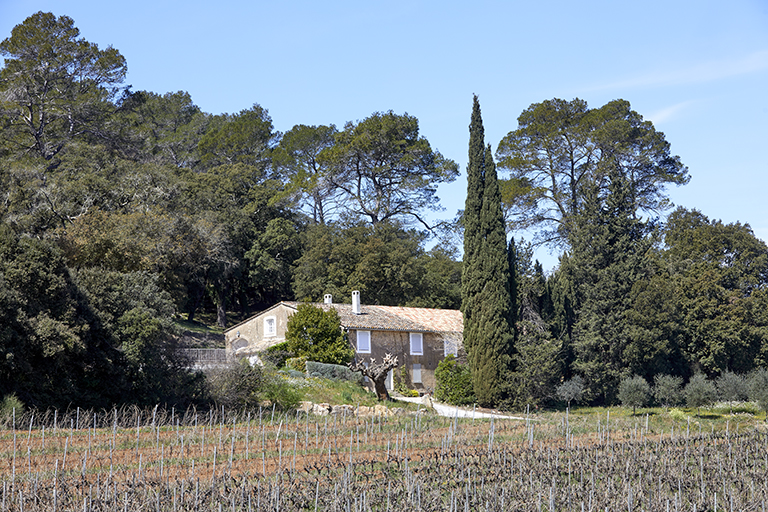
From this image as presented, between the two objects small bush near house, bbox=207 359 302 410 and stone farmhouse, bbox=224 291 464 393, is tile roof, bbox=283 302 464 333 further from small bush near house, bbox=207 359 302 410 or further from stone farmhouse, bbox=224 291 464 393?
small bush near house, bbox=207 359 302 410

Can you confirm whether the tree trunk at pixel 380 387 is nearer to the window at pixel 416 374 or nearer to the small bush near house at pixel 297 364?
the small bush near house at pixel 297 364

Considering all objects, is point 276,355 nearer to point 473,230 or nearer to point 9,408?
point 473,230

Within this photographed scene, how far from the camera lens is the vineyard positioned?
34.2ft

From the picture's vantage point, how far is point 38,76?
137ft

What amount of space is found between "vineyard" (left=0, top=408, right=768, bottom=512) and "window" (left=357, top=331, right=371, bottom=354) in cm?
1309

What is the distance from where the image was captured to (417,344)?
35125 mm

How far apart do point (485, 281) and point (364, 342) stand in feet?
22.1

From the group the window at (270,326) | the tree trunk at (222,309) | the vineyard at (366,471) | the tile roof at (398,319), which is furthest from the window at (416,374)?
the tree trunk at (222,309)

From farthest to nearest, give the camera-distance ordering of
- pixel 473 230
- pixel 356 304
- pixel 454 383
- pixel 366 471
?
pixel 356 304, pixel 473 230, pixel 454 383, pixel 366 471

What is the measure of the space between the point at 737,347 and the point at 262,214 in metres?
29.5

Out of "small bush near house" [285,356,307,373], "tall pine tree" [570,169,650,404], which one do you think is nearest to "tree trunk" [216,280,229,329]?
"small bush near house" [285,356,307,373]

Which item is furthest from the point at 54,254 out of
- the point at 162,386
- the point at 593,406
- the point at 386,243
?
the point at 386,243

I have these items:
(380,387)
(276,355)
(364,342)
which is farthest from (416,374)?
(276,355)

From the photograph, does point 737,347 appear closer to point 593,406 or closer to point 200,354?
point 593,406
